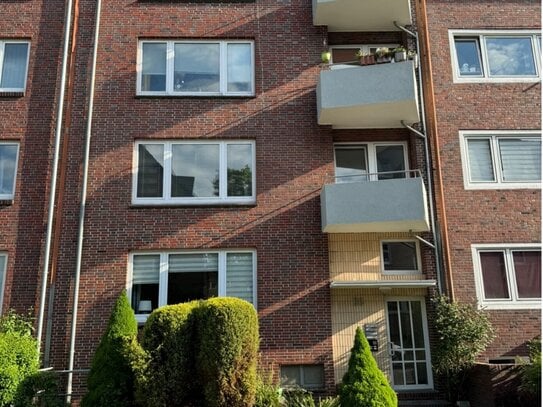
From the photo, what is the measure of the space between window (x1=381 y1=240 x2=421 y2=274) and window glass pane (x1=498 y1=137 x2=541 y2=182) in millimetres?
2957

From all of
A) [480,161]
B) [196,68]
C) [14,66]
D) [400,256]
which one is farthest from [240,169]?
[14,66]

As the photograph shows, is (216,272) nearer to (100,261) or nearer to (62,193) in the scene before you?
(100,261)

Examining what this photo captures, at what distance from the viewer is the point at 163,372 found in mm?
7812

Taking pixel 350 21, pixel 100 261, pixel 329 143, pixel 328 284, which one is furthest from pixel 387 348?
pixel 350 21

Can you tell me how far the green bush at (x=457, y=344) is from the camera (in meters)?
10.8

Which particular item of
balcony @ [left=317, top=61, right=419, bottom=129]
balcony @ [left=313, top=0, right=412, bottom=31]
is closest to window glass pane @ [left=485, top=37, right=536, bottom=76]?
balcony @ [left=313, top=0, right=412, bottom=31]

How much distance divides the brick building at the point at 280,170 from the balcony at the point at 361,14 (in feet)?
0.19

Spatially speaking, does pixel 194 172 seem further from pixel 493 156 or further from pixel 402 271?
pixel 493 156

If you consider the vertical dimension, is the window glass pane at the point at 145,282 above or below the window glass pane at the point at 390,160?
below

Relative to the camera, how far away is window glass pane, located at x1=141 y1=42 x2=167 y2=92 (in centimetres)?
1305

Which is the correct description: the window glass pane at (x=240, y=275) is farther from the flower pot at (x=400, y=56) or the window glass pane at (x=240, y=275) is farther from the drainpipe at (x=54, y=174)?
the flower pot at (x=400, y=56)

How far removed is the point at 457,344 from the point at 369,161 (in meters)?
4.70

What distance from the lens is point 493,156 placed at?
41.8 feet

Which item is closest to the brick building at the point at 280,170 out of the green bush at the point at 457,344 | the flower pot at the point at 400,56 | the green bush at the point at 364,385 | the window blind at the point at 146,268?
the window blind at the point at 146,268
